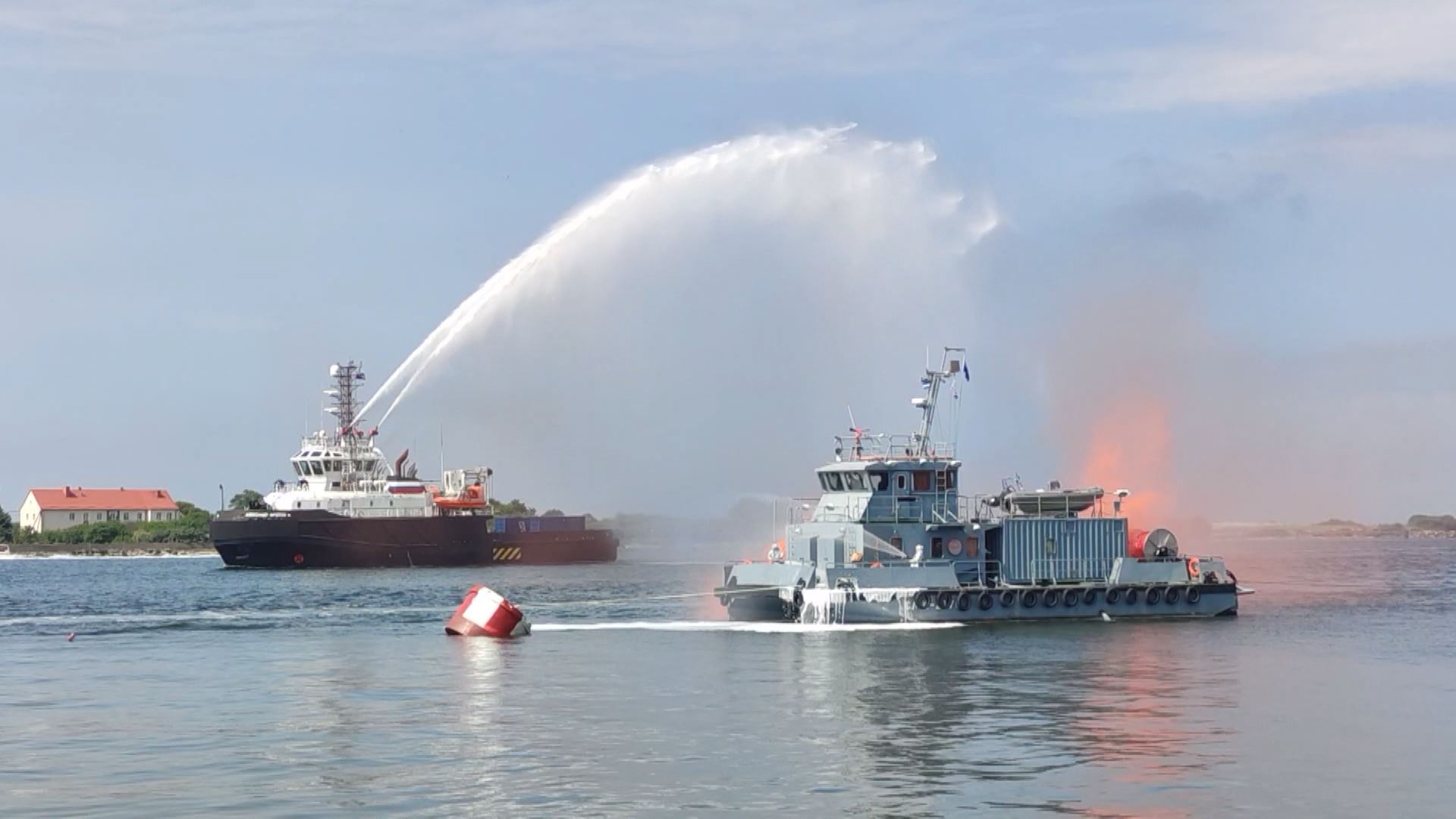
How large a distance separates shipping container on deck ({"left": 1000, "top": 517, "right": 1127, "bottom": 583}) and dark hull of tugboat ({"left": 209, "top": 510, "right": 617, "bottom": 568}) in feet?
208

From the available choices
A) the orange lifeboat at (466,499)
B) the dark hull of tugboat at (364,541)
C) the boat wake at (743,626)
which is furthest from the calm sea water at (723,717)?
the orange lifeboat at (466,499)

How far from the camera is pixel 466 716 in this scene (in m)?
34.0

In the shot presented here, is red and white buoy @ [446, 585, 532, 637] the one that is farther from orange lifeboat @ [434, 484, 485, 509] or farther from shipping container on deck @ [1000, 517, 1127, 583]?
orange lifeboat @ [434, 484, 485, 509]

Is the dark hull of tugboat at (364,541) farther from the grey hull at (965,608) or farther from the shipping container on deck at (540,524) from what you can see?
the grey hull at (965,608)

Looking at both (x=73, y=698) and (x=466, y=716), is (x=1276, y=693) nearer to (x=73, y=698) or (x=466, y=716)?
(x=466, y=716)

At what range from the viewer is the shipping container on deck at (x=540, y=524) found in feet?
384

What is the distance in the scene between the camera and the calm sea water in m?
25.9

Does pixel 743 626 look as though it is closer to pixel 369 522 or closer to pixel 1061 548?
pixel 1061 548

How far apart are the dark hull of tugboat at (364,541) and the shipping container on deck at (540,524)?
269 mm

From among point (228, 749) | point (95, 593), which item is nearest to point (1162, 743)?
point (228, 749)

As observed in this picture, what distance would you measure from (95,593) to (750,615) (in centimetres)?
4475

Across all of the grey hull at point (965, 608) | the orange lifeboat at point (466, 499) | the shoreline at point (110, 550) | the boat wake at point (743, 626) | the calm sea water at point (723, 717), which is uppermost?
the orange lifeboat at point (466, 499)

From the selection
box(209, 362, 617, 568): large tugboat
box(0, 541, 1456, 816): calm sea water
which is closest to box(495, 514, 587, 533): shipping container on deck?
box(209, 362, 617, 568): large tugboat

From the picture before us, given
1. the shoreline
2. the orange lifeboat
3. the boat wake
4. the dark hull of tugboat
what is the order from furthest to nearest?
the shoreline < the orange lifeboat < the dark hull of tugboat < the boat wake
